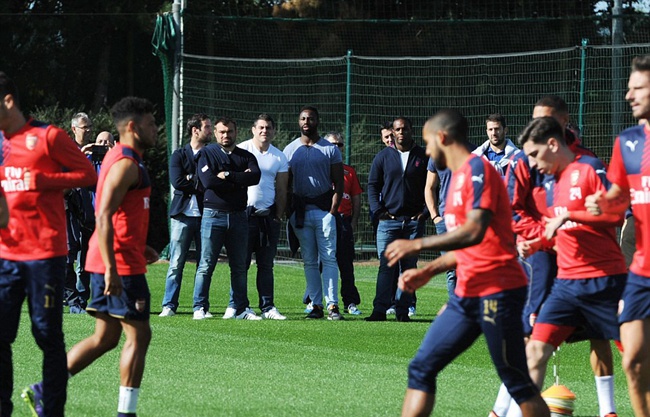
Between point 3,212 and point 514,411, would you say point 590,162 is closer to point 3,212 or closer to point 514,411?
point 514,411

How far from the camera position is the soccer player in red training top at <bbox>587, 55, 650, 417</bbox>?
6590 millimetres

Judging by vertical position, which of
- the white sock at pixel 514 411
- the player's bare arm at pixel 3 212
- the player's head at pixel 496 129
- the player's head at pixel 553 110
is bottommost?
the white sock at pixel 514 411

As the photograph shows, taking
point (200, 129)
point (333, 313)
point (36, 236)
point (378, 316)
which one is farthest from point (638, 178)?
point (200, 129)

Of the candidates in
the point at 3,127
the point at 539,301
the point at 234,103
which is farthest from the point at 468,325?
the point at 234,103

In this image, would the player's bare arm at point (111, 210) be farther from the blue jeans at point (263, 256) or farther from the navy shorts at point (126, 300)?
the blue jeans at point (263, 256)

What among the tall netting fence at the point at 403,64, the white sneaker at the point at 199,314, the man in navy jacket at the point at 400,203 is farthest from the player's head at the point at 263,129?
the tall netting fence at the point at 403,64

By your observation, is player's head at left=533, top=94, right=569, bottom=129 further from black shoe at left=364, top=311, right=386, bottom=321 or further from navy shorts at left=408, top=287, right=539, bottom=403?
black shoe at left=364, top=311, right=386, bottom=321

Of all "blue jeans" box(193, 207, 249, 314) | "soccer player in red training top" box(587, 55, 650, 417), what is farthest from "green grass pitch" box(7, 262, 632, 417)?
"soccer player in red training top" box(587, 55, 650, 417)

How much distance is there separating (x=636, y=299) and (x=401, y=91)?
57.1 ft

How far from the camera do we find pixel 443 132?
6.25 metres

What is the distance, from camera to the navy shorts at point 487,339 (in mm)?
6137

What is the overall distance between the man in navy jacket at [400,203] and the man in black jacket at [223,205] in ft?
5.23

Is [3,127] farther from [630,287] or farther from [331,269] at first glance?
[331,269]

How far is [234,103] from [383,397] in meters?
16.1
